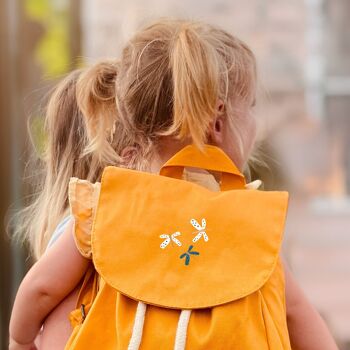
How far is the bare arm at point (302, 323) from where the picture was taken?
1422mm

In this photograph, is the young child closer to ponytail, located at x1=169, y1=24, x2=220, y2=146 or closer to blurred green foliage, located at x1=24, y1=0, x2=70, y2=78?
ponytail, located at x1=169, y1=24, x2=220, y2=146

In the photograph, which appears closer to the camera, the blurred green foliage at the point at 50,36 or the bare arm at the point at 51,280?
the bare arm at the point at 51,280

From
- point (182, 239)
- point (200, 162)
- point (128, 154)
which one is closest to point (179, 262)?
point (182, 239)

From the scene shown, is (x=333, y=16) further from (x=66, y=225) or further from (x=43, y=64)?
(x=66, y=225)

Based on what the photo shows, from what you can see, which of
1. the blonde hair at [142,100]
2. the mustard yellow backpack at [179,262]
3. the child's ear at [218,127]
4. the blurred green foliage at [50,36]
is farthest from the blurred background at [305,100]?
the mustard yellow backpack at [179,262]

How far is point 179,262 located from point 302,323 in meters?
0.23

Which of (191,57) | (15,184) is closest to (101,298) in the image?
(191,57)

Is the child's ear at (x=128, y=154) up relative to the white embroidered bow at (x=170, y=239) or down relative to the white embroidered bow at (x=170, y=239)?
up

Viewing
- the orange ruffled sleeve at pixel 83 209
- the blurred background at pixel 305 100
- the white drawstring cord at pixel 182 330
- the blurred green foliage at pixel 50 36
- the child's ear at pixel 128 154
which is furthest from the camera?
the blurred background at pixel 305 100

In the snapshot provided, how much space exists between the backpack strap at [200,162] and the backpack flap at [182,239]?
3 cm

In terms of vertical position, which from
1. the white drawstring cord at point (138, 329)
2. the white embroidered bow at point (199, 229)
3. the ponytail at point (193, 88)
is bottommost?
the white drawstring cord at point (138, 329)

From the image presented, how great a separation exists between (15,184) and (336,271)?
4.80 ft

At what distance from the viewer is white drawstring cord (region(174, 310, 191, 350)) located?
50.4 inches

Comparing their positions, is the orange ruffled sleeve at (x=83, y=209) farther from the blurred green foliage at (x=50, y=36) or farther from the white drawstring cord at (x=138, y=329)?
the blurred green foliage at (x=50, y=36)
